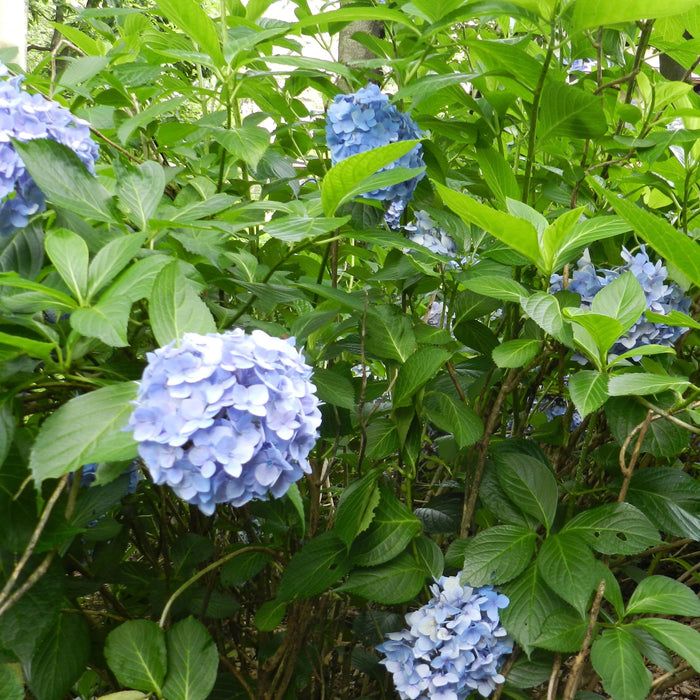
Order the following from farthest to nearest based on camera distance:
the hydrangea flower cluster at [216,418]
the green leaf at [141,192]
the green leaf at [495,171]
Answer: the green leaf at [495,171], the green leaf at [141,192], the hydrangea flower cluster at [216,418]

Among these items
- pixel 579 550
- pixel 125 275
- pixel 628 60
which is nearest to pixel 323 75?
pixel 125 275

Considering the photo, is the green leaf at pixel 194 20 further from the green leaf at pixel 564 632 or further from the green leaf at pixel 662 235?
the green leaf at pixel 564 632

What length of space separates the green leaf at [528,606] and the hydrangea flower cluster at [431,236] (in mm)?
606

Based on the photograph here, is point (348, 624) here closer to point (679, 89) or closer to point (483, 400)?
point (483, 400)

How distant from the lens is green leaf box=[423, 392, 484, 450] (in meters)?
1.13

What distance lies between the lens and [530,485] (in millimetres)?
1194

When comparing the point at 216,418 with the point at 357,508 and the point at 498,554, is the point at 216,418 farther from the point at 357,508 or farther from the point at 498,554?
the point at 498,554

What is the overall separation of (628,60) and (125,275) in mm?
1324

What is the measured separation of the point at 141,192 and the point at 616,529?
0.89 meters

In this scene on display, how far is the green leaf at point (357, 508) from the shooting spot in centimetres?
112

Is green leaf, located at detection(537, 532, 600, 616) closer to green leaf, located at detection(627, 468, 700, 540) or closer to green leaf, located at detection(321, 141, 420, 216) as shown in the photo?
green leaf, located at detection(627, 468, 700, 540)

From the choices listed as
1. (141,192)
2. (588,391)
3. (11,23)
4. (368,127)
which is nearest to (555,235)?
(588,391)

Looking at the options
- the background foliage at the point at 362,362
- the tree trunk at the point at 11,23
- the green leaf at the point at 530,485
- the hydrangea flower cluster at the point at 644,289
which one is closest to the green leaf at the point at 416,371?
the background foliage at the point at 362,362

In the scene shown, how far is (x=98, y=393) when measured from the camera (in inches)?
31.1
